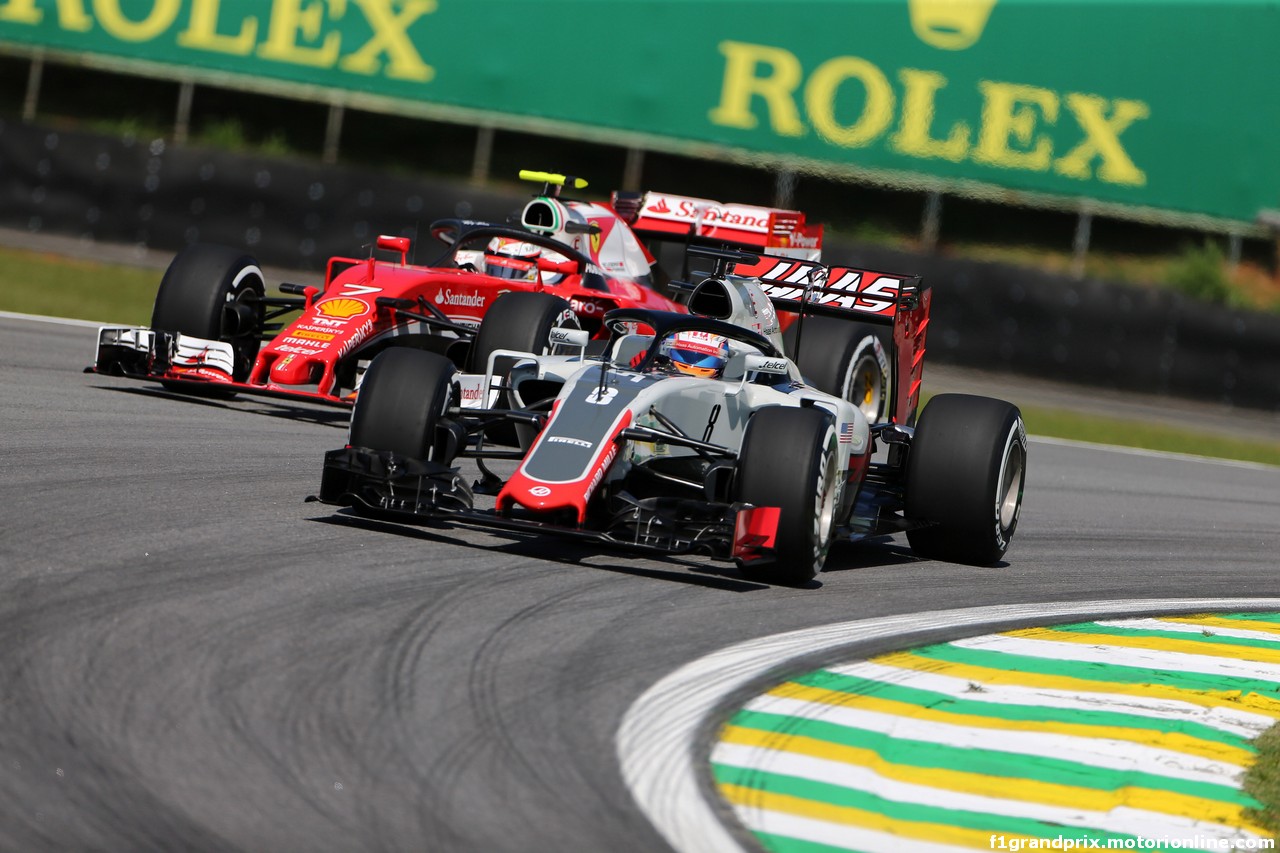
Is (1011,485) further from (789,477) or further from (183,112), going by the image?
(183,112)

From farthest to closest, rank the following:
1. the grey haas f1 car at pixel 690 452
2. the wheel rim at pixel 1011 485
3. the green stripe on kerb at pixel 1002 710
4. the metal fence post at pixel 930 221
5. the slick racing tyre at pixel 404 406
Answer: the metal fence post at pixel 930 221 < the wheel rim at pixel 1011 485 < the slick racing tyre at pixel 404 406 < the grey haas f1 car at pixel 690 452 < the green stripe on kerb at pixel 1002 710

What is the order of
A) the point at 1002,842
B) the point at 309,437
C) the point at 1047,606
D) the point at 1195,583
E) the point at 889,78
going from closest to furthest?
the point at 1002,842 → the point at 1047,606 → the point at 1195,583 → the point at 309,437 → the point at 889,78

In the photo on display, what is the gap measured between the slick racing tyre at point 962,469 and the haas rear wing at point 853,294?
65.3 inches

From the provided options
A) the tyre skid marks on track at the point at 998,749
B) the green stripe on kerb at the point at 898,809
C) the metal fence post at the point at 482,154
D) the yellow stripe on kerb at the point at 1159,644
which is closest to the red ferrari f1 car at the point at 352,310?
the yellow stripe on kerb at the point at 1159,644

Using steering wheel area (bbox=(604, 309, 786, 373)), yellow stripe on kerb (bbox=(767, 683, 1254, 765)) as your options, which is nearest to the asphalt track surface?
yellow stripe on kerb (bbox=(767, 683, 1254, 765))

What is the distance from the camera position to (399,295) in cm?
1152

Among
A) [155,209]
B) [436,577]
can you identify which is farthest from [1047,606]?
[155,209]

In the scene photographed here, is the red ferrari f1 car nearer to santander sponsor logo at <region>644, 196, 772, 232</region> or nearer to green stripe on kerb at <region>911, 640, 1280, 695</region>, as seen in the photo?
santander sponsor logo at <region>644, 196, 772, 232</region>

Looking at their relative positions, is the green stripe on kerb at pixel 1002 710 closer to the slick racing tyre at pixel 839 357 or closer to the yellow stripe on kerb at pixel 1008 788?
the yellow stripe on kerb at pixel 1008 788

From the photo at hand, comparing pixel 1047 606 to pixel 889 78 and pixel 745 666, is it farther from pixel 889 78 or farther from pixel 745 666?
pixel 889 78

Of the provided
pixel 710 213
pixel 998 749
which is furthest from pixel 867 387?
pixel 998 749

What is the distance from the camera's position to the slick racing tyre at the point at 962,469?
28.9 feet

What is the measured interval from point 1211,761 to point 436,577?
10.1ft

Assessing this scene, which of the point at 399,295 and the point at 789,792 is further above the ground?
the point at 399,295
